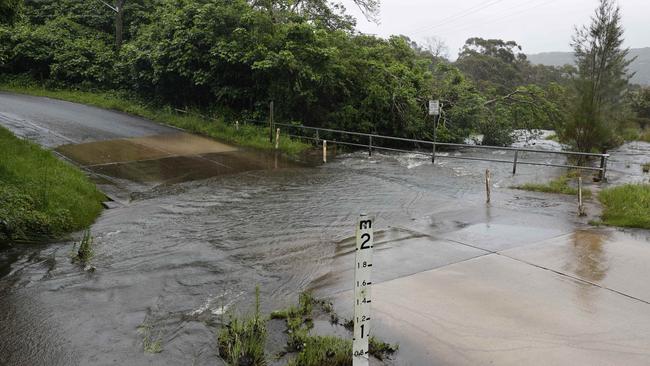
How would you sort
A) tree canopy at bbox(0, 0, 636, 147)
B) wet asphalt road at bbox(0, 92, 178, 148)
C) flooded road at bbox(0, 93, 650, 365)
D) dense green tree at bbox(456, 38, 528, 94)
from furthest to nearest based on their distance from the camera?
dense green tree at bbox(456, 38, 528, 94)
tree canopy at bbox(0, 0, 636, 147)
wet asphalt road at bbox(0, 92, 178, 148)
flooded road at bbox(0, 93, 650, 365)

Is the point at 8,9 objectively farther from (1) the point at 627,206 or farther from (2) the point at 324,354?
(1) the point at 627,206

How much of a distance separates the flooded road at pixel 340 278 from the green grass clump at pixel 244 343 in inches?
8.1

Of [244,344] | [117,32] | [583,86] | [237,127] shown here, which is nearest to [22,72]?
[117,32]

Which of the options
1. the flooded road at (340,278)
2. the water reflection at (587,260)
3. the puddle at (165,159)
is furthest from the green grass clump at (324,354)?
the puddle at (165,159)

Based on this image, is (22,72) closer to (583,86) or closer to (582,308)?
(583,86)

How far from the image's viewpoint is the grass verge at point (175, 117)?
18.6m

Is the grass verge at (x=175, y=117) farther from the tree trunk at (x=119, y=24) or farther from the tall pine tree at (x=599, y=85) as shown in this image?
the tall pine tree at (x=599, y=85)

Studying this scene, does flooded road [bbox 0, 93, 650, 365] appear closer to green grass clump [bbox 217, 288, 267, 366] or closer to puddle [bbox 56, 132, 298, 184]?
green grass clump [bbox 217, 288, 267, 366]

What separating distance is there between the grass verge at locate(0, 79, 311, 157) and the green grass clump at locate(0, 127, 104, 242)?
7895 millimetres

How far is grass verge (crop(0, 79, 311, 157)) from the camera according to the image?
1861 centimetres

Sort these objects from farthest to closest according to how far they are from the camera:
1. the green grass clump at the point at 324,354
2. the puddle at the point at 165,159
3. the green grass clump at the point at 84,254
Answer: the puddle at the point at 165,159, the green grass clump at the point at 84,254, the green grass clump at the point at 324,354

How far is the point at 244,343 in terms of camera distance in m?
4.56

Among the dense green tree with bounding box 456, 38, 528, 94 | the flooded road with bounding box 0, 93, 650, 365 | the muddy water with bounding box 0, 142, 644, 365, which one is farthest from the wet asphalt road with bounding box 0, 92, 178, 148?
the dense green tree with bounding box 456, 38, 528, 94

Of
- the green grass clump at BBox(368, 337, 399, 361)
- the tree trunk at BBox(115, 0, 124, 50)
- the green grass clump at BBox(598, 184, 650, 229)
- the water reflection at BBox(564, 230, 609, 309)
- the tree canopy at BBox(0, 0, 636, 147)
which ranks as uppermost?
the tree trunk at BBox(115, 0, 124, 50)
